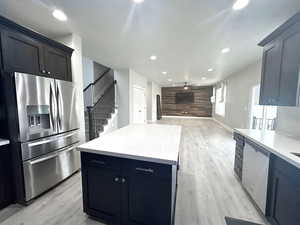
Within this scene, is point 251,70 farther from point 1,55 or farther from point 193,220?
point 1,55

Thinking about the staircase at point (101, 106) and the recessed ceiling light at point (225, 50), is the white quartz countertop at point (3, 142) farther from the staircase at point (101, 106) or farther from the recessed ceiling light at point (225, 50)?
the recessed ceiling light at point (225, 50)

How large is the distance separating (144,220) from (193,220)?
0.70m

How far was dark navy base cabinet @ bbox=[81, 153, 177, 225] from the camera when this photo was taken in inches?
52.0

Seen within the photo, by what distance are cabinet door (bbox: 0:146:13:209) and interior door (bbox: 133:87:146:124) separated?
14.3 feet

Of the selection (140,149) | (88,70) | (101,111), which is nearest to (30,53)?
(140,149)

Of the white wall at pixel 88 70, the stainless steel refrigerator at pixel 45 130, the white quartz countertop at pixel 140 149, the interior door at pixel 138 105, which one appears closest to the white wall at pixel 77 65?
the stainless steel refrigerator at pixel 45 130

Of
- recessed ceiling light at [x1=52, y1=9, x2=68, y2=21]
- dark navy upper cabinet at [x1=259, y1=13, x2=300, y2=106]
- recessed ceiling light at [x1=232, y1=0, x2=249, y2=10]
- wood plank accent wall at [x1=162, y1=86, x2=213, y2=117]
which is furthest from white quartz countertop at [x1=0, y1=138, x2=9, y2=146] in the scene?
wood plank accent wall at [x1=162, y1=86, x2=213, y2=117]

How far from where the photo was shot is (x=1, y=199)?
185 cm

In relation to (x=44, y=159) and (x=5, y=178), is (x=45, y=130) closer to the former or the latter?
(x=44, y=159)

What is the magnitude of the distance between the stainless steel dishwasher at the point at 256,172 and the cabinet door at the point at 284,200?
0.43 feet

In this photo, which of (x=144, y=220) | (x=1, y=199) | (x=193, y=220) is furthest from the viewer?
(x=1, y=199)

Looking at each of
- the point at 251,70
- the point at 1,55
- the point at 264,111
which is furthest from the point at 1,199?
the point at 251,70

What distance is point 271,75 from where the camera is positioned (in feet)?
7.22

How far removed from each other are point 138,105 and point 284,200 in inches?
219
